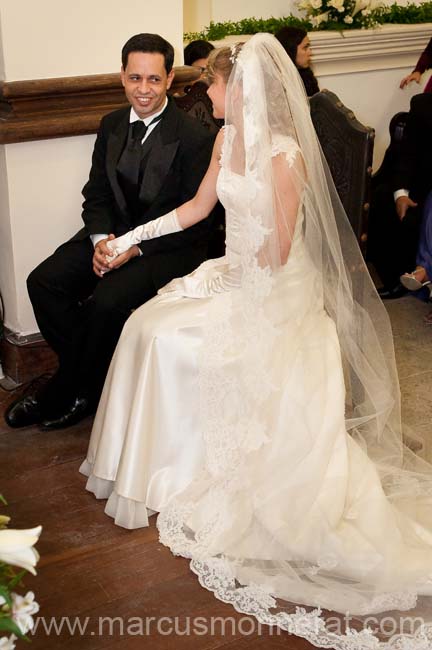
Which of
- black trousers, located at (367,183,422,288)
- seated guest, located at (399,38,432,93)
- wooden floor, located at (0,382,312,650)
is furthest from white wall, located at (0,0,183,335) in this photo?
seated guest, located at (399,38,432,93)

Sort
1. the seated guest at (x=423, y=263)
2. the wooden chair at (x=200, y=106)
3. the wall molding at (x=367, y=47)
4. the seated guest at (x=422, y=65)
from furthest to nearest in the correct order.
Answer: the seated guest at (x=422, y=65)
the wall molding at (x=367, y=47)
the seated guest at (x=423, y=263)
the wooden chair at (x=200, y=106)

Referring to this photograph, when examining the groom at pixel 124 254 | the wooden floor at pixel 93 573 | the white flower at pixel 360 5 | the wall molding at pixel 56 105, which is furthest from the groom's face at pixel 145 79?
the white flower at pixel 360 5

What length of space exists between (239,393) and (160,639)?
85cm

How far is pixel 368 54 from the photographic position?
21.5 feet

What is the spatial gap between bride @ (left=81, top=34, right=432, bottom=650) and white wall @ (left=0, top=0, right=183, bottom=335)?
0.87 m

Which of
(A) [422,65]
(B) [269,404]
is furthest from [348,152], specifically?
(A) [422,65]

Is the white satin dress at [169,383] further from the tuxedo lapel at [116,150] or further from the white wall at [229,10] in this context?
the white wall at [229,10]

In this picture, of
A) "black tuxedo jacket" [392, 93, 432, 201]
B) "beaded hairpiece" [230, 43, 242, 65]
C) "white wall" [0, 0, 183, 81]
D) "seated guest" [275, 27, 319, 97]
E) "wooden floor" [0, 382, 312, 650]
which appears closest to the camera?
"wooden floor" [0, 382, 312, 650]

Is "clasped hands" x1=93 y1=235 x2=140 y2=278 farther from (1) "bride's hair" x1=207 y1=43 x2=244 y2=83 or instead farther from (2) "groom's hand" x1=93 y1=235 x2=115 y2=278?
(1) "bride's hair" x1=207 y1=43 x2=244 y2=83

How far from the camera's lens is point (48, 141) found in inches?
156

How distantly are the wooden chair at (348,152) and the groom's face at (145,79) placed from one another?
60 cm

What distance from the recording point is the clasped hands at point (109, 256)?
12.4 ft

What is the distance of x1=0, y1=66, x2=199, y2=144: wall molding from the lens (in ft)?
12.5

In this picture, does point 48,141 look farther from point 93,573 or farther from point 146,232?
point 93,573
